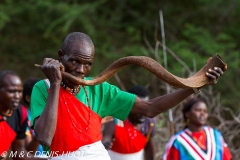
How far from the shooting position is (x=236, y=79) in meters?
12.1

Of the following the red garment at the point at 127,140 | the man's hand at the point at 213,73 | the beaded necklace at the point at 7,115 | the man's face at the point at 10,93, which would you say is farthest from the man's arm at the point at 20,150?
the man's hand at the point at 213,73

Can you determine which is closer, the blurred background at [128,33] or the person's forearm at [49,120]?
the person's forearm at [49,120]

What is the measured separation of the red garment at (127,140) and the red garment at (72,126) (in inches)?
127

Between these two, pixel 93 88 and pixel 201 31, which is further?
pixel 201 31

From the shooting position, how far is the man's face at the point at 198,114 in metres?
6.93

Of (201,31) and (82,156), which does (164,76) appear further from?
(201,31)

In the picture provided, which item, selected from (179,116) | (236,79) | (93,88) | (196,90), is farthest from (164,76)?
(236,79)

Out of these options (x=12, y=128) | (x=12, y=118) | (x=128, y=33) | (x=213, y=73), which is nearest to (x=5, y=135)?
(x=12, y=128)

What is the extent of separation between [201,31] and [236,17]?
1111 mm

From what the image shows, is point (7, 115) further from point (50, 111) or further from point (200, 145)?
point (50, 111)

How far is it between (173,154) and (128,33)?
6.57m

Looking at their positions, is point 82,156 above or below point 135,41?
below

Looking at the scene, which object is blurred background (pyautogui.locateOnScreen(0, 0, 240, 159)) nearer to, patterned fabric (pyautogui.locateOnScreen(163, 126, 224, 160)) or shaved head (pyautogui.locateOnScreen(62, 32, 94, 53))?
patterned fabric (pyautogui.locateOnScreen(163, 126, 224, 160))

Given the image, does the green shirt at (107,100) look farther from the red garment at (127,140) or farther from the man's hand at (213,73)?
the red garment at (127,140)
